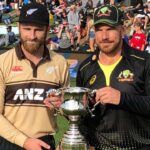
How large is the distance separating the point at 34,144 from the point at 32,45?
70 centimetres

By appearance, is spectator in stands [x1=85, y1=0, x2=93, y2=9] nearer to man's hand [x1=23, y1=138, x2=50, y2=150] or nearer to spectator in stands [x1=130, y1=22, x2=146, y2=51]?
spectator in stands [x1=130, y1=22, x2=146, y2=51]

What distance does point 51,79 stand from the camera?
335cm

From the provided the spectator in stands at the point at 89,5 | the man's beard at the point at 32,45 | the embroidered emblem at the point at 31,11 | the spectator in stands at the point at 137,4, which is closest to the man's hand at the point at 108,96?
the man's beard at the point at 32,45

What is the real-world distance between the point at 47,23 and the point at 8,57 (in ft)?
1.19

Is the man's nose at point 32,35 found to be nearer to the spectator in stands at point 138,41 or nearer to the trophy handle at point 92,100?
the trophy handle at point 92,100

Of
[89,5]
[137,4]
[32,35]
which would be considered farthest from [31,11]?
[89,5]

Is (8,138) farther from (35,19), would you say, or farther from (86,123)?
(35,19)

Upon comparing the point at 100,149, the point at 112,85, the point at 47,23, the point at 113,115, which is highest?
the point at 47,23

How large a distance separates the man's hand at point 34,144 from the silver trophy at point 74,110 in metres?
0.12

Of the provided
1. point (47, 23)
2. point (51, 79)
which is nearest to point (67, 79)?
point (51, 79)

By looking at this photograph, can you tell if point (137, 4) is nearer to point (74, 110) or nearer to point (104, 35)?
point (104, 35)

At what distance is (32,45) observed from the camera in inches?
129

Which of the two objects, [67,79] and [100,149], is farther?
[67,79]

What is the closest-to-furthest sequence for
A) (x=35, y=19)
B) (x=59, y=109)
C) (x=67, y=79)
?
1. (x=59, y=109)
2. (x=35, y=19)
3. (x=67, y=79)
